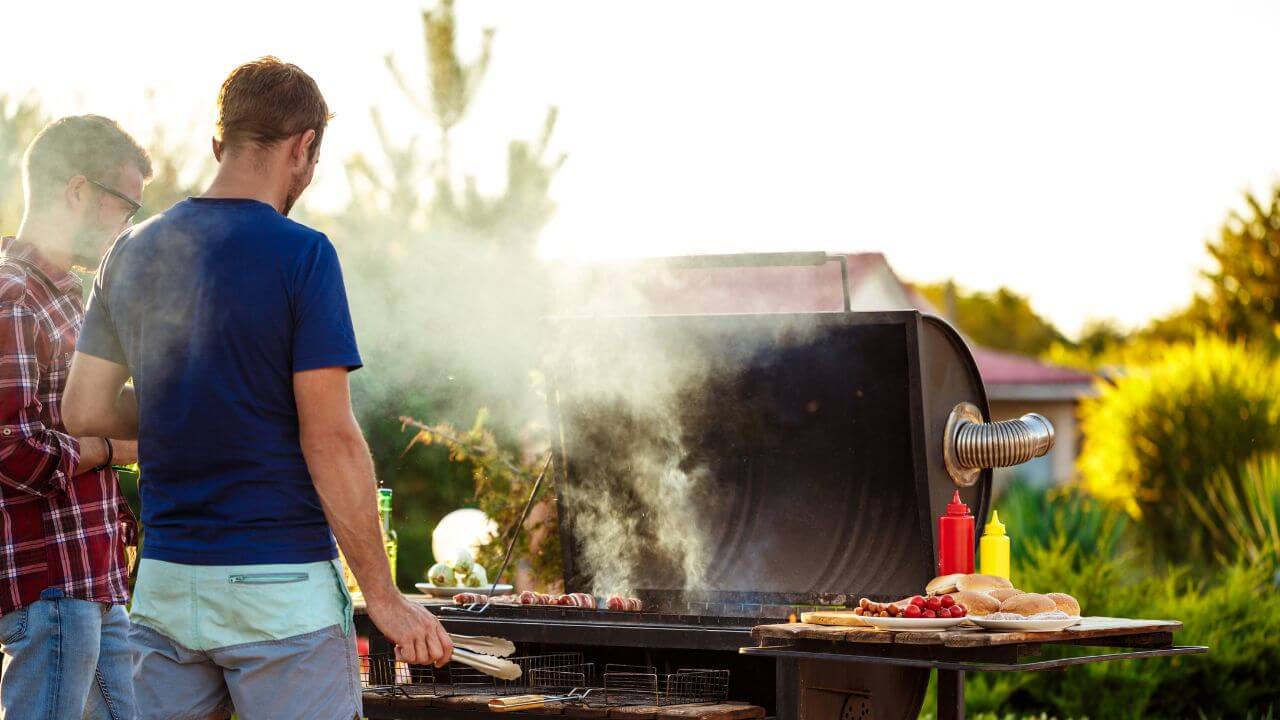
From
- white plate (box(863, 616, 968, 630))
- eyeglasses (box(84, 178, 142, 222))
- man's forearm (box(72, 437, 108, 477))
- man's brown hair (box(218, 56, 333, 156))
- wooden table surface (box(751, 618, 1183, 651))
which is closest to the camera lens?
man's brown hair (box(218, 56, 333, 156))

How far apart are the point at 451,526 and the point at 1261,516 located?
17.4ft

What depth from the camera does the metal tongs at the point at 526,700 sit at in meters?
3.58

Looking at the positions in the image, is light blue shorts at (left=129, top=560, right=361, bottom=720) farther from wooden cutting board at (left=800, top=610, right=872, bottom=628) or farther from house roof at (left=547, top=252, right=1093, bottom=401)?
house roof at (left=547, top=252, right=1093, bottom=401)

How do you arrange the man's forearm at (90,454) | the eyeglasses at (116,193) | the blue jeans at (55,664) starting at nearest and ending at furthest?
the blue jeans at (55,664)
the man's forearm at (90,454)
the eyeglasses at (116,193)

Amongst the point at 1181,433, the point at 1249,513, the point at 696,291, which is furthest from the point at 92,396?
the point at 1181,433

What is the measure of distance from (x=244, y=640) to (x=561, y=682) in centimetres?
222

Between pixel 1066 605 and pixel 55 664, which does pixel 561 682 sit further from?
pixel 55 664

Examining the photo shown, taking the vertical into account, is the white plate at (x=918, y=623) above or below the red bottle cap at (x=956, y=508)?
below

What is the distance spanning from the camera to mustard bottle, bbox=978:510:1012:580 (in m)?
4.07

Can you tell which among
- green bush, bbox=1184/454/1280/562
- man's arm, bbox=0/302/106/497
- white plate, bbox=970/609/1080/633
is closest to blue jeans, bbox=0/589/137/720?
man's arm, bbox=0/302/106/497

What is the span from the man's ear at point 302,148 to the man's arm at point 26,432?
2.72 feet

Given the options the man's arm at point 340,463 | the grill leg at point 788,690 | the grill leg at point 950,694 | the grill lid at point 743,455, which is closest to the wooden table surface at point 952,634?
the grill leg at point 788,690

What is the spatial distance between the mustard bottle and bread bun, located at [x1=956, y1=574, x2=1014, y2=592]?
416 mm

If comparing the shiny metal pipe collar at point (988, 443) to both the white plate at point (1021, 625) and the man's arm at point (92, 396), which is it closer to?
the white plate at point (1021, 625)
